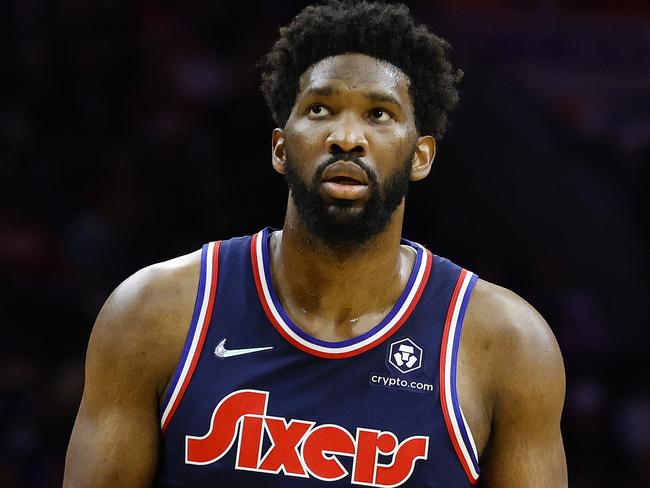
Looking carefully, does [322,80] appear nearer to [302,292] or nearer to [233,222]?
[302,292]

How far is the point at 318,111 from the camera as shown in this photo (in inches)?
120

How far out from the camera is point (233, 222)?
696 cm

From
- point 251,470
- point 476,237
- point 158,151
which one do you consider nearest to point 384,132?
point 251,470

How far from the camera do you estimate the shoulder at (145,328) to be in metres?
2.98

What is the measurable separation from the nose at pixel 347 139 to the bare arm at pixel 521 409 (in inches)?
24.5

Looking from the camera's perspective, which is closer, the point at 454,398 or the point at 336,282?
the point at 454,398

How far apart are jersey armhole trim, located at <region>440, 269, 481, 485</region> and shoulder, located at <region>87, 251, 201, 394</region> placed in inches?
27.2

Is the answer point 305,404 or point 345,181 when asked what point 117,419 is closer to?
point 305,404

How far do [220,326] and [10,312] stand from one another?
3.39 metres

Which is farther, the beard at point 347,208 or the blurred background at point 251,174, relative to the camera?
the blurred background at point 251,174

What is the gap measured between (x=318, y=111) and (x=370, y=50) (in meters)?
0.23

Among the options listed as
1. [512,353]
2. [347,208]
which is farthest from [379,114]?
[512,353]

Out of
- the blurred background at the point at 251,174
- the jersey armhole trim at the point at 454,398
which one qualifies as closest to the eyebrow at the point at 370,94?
the jersey armhole trim at the point at 454,398

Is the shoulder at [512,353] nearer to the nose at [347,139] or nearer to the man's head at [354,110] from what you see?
the man's head at [354,110]
